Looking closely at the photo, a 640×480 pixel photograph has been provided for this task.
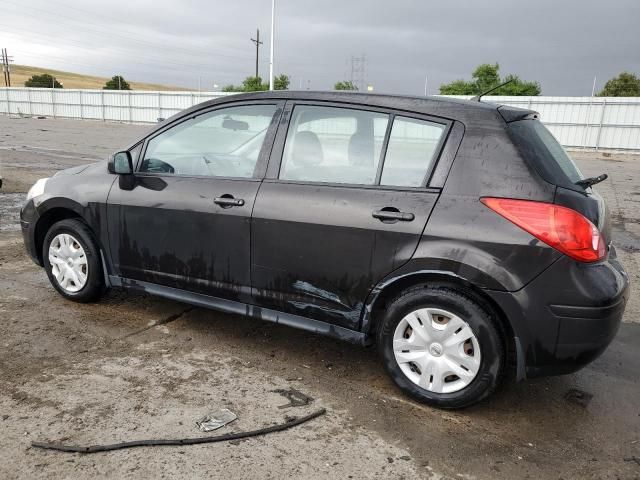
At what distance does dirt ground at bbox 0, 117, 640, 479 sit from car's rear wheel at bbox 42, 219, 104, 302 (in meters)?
0.15

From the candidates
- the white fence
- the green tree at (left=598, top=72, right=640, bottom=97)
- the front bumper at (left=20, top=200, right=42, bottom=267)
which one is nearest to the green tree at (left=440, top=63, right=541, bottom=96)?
the green tree at (left=598, top=72, right=640, bottom=97)

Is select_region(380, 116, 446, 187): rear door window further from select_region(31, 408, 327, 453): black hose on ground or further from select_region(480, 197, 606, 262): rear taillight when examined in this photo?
select_region(31, 408, 327, 453): black hose on ground

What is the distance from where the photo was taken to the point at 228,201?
344 cm

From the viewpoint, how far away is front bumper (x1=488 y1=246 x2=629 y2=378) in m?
2.63

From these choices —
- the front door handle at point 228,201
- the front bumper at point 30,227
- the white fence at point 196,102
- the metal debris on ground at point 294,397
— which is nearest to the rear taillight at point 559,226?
the metal debris on ground at point 294,397

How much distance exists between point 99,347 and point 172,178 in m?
1.24

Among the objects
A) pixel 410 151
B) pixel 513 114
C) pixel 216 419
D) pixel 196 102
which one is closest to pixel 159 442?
pixel 216 419

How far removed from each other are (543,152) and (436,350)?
3.97ft

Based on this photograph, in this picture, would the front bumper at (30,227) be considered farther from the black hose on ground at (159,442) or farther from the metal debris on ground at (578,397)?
the metal debris on ground at (578,397)

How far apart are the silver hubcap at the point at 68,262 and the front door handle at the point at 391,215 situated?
245cm

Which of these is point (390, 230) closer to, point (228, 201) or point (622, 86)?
point (228, 201)

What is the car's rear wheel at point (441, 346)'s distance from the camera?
2.80 metres

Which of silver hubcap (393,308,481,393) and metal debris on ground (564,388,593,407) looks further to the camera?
metal debris on ground (564,388,593,407)

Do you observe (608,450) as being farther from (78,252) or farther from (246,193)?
(78,252)
